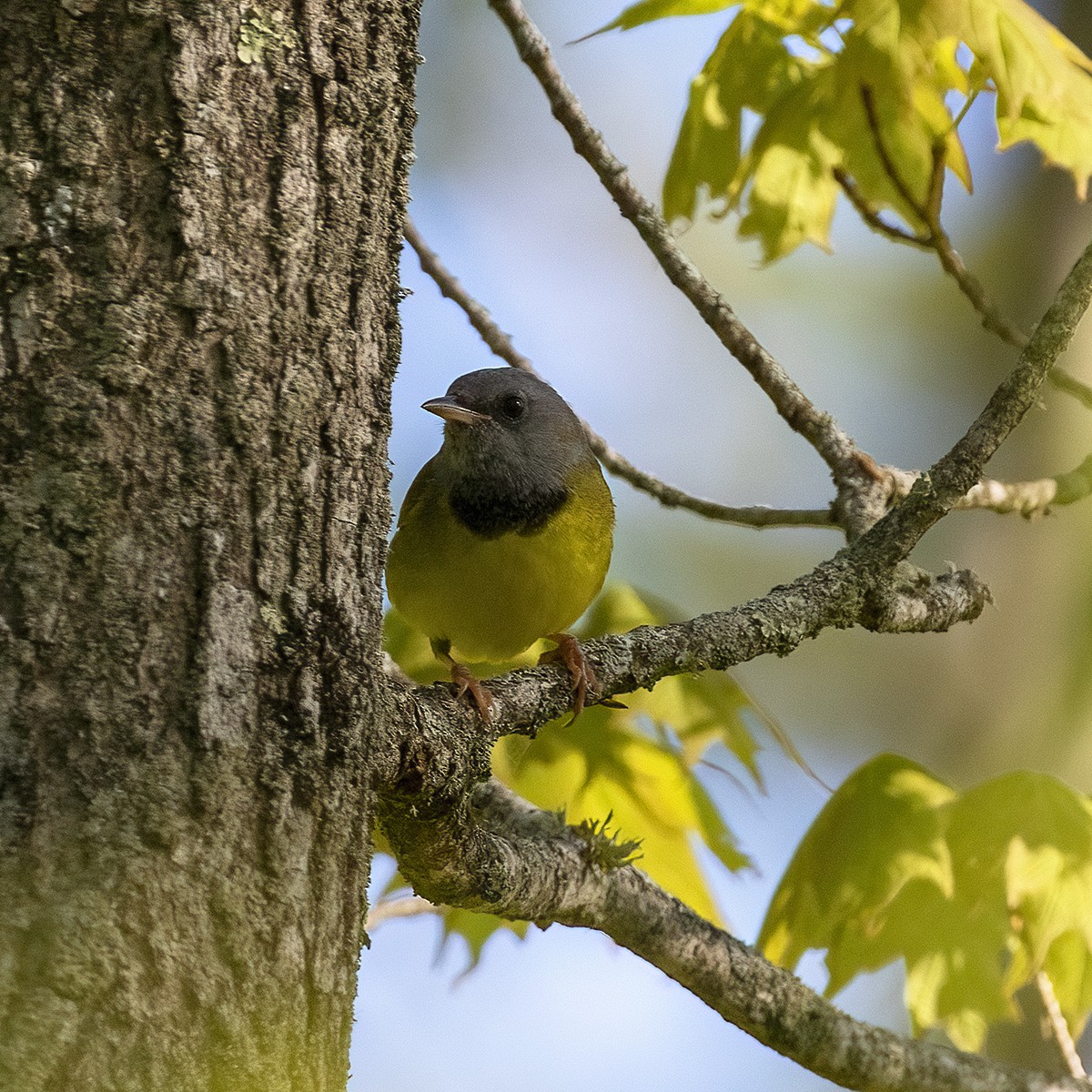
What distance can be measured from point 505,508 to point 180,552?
2098 millimetres

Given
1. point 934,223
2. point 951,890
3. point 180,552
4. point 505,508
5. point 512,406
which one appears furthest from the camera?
point 512,406

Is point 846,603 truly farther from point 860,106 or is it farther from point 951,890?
point 860,106

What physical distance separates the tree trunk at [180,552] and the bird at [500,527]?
1.65m

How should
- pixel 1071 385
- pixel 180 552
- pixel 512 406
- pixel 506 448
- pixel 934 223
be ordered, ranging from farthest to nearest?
1. pixel 512 406
2. pixel 506 448
3. pixel 1071 385
4. pixel 934 223
5. pixel 180 552

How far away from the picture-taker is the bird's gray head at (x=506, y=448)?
363cm

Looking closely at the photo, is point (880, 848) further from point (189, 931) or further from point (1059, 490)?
point (189, 931)

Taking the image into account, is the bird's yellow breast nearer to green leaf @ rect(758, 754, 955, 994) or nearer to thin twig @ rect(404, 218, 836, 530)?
thin twig @ rect(404, 218, 836, 530)

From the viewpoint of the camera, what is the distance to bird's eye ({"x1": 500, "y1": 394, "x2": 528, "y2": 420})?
3.94 metres

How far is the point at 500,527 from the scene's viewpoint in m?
3.58

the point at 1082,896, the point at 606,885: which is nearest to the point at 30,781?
the point at 606,885

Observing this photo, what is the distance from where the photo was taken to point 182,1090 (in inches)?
57.2

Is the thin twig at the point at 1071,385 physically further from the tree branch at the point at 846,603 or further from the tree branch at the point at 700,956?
the tree branch at the point at 700,956

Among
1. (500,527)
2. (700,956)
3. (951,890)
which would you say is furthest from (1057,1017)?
(500,527)

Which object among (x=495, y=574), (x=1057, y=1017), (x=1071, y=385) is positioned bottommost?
(x=1057, y=1017)
